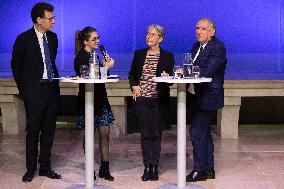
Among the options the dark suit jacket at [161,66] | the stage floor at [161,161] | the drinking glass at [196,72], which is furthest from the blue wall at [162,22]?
the drinking glass at [196,72]

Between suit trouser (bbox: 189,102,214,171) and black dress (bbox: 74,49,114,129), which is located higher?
black dress (bbox: 74,49,114,129)

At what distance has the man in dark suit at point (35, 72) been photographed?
4.79 metres

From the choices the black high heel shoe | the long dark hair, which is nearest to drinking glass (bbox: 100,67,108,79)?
the long dark hair

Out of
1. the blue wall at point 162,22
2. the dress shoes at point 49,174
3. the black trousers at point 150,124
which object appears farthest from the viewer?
the blue wall at point 162,22

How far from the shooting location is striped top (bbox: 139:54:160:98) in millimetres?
4820

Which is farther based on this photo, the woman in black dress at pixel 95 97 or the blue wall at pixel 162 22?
the blue wall at pixel 162 22

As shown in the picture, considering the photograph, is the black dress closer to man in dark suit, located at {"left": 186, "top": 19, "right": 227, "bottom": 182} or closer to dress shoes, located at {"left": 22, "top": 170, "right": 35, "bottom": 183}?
dress shoes, located at {"left": 22, "top": 170, "right": 35, "bottom": 183}

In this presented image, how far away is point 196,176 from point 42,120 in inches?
57.5

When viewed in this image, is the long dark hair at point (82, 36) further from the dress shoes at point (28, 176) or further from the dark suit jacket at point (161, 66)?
the dress shoes at point (28, 176)

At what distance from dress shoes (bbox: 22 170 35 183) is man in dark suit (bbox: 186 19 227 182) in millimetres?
1378

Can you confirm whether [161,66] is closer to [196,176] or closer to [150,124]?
[150,124]

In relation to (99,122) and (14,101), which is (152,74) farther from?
(14,101)

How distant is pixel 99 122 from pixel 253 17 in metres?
8.31

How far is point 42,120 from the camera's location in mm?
4984
